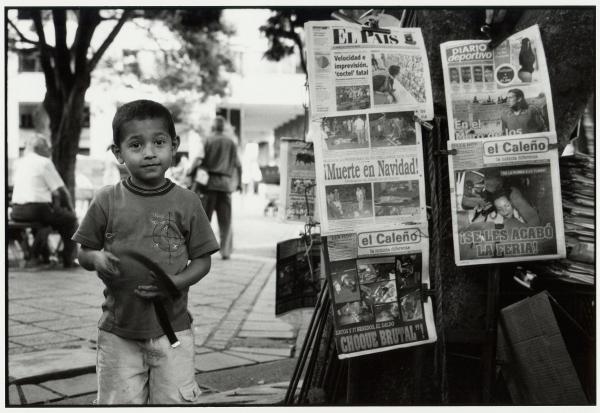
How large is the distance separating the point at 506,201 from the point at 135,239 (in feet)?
4.01

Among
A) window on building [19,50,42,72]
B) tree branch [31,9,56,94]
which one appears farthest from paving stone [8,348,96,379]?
window on building [19,50,42,72]

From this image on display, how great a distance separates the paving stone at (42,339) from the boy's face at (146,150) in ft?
7.43

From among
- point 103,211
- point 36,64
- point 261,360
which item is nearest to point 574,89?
point 103,211

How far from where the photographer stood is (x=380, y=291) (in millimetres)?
2398

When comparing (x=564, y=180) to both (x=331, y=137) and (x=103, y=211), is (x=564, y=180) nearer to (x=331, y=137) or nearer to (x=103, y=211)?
(x=331, y=137)

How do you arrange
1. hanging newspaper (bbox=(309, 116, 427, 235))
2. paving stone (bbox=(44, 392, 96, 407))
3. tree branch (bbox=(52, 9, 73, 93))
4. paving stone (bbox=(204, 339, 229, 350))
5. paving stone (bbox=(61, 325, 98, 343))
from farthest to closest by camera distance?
tree branch (bbox=(52, 9, 73, 93)) → paving stone (bbox=(61, 325, 98, 343)) → paving stone (bbox=(204, 339, 229, 350)) → paving stone (bbox=(44, 392, 96, 407)) → hanging newspaper (bbox=(309, 116, 427, 235))

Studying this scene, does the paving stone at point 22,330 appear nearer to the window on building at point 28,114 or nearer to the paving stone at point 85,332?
the paving stone at point 85,332

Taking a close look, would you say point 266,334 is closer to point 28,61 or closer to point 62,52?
point 62,52

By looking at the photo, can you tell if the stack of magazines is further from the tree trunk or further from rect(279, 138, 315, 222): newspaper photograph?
the tree trunk

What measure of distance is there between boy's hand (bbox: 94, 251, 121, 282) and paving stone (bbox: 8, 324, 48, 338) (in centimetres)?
249

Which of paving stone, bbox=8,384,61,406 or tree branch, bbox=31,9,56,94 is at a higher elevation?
tree branch, bbox=31,9,56,94

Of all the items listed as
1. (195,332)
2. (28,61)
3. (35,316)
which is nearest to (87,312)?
(35,316)

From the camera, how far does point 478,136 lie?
2412mm

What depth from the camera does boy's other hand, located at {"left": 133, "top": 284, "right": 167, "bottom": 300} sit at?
203 cm
